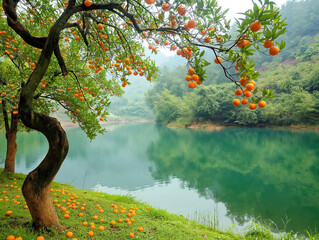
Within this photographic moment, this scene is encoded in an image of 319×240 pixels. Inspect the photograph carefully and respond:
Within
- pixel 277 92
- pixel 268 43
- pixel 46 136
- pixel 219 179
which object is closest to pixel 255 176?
pixel 219 179

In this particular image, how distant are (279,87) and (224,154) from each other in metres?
20.8

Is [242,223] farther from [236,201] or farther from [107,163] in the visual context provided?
[107,163]

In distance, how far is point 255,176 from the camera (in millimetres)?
9250

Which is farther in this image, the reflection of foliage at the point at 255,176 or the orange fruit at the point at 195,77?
the reflection of foliage at the point at 255,176

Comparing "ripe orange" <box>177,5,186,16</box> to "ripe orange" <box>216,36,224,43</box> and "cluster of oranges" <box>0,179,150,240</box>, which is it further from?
"cluster of oranges" <box>0,179,150,240</box>

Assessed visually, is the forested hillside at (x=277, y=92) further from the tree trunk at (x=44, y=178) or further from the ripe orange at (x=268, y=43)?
the tree trunk at (x=44, y=178)

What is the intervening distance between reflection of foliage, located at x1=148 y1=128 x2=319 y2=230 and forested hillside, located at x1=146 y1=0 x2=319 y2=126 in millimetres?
7583

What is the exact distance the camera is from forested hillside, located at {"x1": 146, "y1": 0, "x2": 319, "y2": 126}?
928 inches

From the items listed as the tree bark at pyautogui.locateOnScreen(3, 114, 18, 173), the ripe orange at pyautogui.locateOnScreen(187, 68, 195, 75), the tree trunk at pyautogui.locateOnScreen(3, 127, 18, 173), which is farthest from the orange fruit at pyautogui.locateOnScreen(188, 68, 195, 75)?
the tree trunk at pyautogui.locateOnScreen(3, 127, 18, 173)

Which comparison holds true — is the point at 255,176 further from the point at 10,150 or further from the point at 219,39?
the point at 10,150

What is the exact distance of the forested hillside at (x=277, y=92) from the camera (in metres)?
23.6

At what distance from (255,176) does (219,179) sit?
182 centimetres

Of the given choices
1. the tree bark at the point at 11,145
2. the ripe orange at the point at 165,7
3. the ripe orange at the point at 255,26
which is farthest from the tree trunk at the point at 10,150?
the ripe orange at the point at 255,26

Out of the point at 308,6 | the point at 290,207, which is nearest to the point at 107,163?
the point at 290,207
